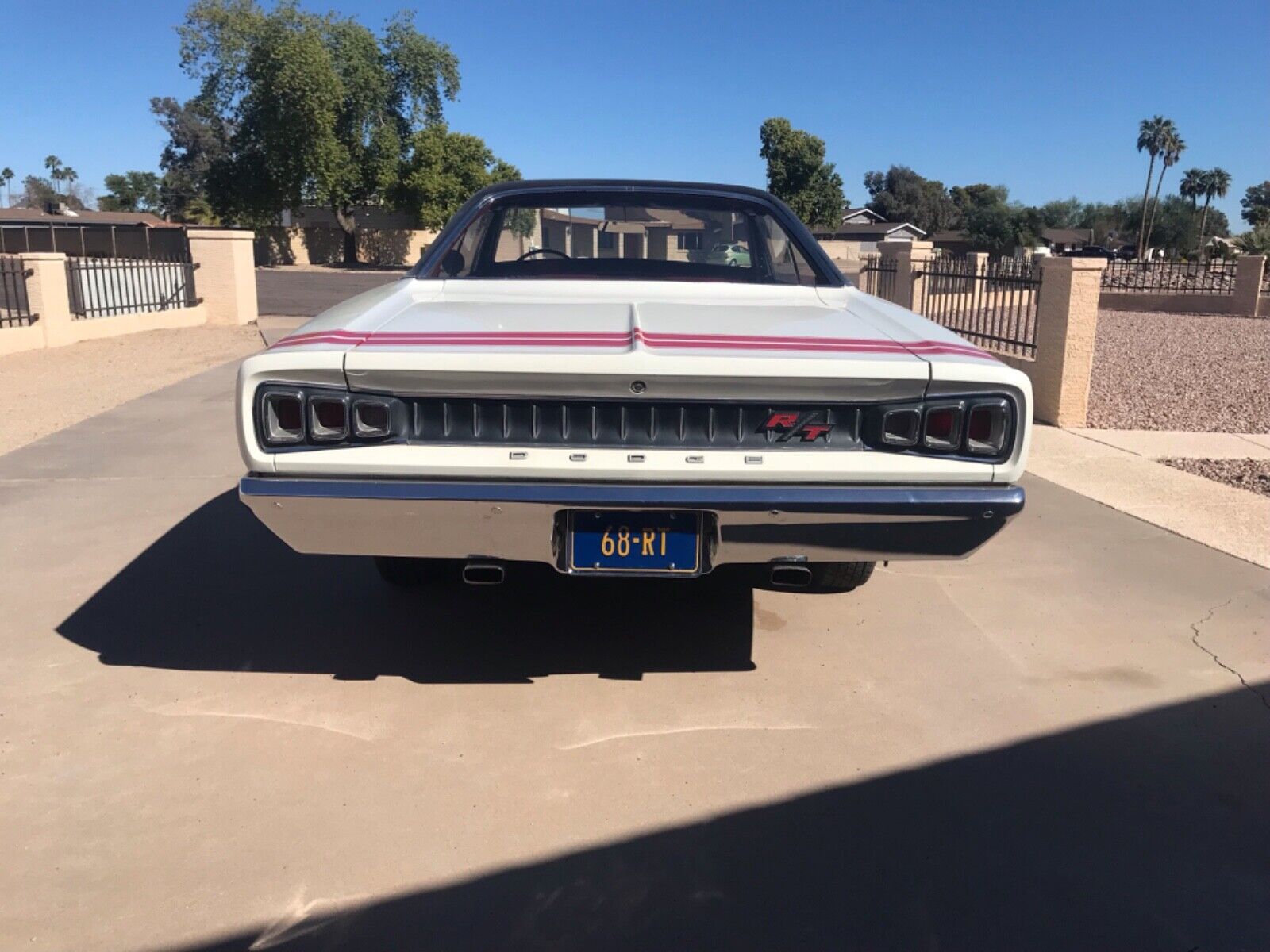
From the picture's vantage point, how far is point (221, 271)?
17.2m

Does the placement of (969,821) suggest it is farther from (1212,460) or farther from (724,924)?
(1212,460)

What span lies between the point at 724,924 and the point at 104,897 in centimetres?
146

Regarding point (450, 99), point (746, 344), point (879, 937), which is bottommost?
point (879, 937)

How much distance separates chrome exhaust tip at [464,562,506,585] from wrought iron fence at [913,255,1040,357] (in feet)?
21.7

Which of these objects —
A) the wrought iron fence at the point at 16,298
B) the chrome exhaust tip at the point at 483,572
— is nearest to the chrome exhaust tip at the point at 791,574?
the chrome exhaust tip at the point at 483,572

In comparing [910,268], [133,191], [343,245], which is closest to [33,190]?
[133,191]

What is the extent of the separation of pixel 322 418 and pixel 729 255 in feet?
7.32

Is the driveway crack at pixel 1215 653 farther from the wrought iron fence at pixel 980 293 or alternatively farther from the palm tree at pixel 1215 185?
the palm tree at pixel 1215 185

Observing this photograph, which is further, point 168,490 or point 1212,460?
point 1212,460

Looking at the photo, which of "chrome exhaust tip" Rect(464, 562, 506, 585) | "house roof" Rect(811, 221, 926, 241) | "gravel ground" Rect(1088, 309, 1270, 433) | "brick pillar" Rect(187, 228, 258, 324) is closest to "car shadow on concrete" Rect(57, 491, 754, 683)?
"chrome exhaust tip" Rect(464, 562, 506, 585)

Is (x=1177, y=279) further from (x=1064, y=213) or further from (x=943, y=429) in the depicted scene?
(x=1064, y=213)

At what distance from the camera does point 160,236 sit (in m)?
28.8

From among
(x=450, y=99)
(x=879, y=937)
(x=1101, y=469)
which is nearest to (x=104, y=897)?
(x=879, y=937)

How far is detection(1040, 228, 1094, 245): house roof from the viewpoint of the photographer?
8738cm
